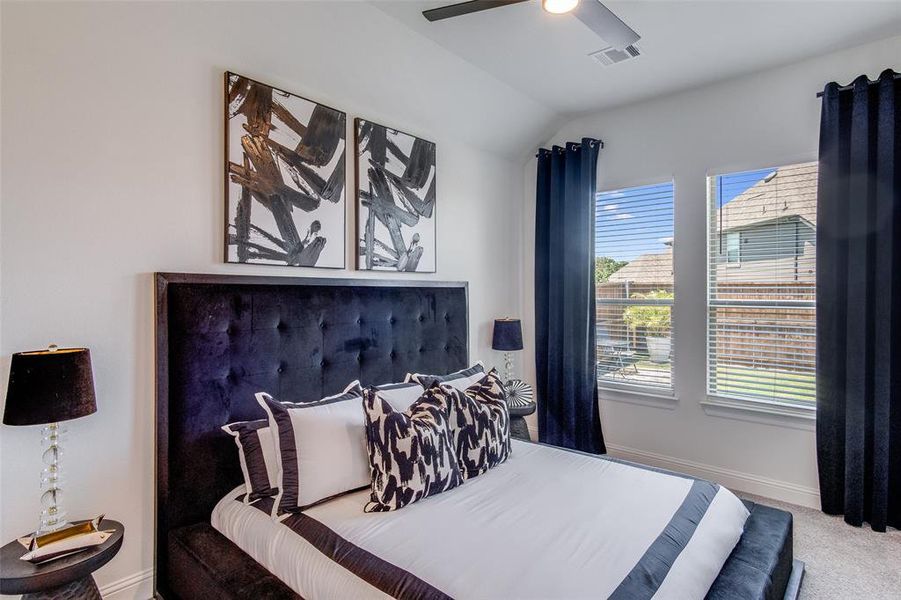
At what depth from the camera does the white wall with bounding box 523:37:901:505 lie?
3.01 metres

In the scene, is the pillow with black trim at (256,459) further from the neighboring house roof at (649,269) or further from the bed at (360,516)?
the neighboring house roof at (649,269)

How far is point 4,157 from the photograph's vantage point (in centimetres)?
165

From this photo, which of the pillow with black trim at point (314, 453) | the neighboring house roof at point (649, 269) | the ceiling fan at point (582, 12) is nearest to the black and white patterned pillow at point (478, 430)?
the pillow with black trim at point (314, 453)

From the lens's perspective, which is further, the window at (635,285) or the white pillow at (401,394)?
the window at (635,285)

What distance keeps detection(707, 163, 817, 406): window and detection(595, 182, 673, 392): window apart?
0.33 m

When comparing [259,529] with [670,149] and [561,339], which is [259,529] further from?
[670,149]

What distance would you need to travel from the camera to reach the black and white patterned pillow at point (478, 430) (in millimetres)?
2205

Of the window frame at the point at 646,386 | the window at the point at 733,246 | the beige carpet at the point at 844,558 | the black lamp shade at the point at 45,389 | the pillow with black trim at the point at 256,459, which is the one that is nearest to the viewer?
the black lamp shade at the point at 45,389

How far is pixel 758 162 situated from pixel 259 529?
3706mm

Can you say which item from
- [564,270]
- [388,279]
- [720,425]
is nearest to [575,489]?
[388,279]

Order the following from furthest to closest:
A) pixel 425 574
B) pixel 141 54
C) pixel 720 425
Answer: pixel 720 425 < pixel 141 54 < pixel 425 574

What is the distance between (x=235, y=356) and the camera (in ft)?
7.17

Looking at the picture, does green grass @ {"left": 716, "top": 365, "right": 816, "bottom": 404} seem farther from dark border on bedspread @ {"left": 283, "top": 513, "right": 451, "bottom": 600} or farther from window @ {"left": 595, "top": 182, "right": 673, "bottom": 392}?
dark border on bedspread @ {"left": 283, "top": 513, "right": 451, "bottom": 600}

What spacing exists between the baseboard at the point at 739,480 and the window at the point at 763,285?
0.55 meters
